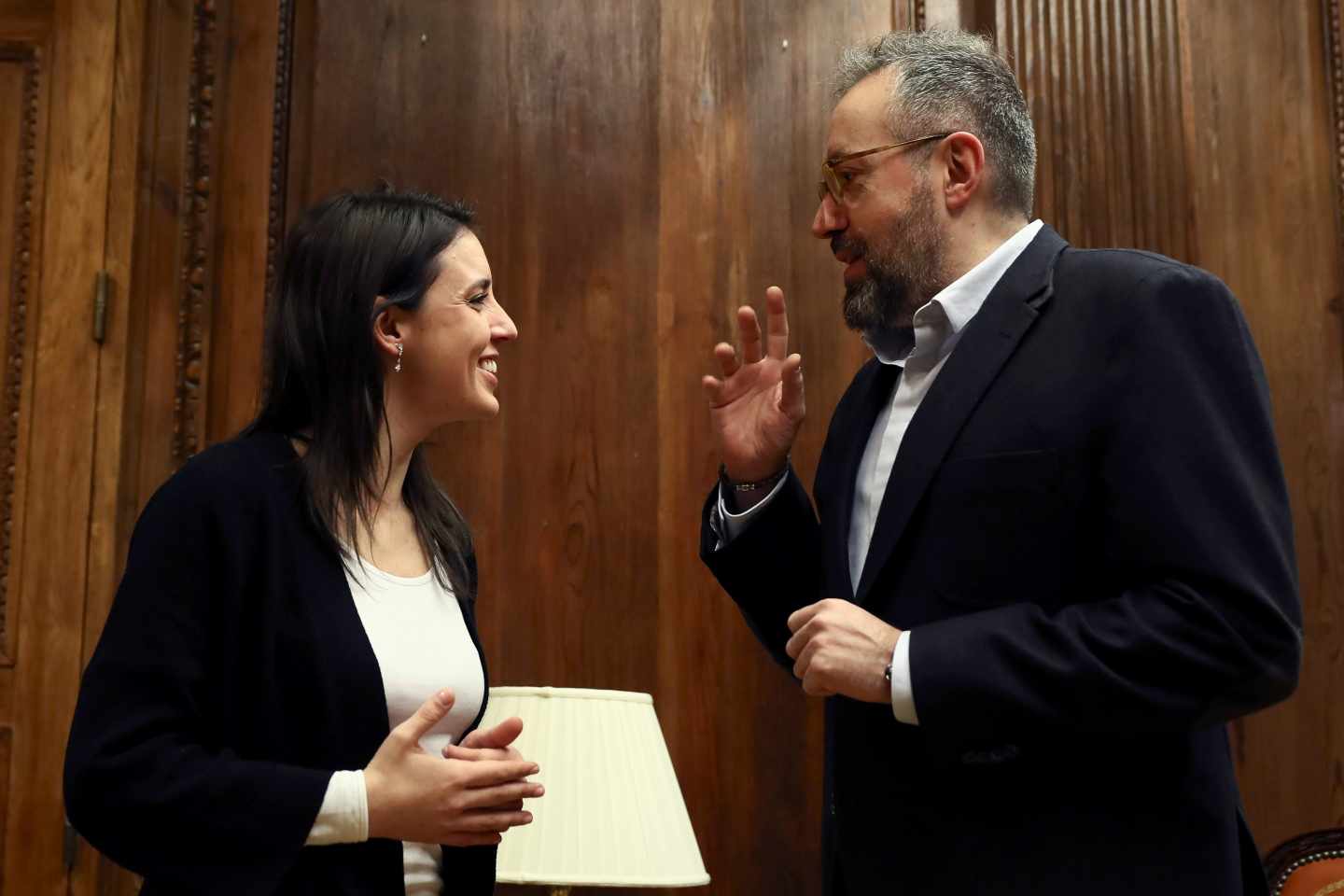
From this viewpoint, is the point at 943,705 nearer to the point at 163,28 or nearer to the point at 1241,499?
the point at 1241,499

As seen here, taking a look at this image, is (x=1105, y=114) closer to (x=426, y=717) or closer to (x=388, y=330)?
(x=388, y=330)

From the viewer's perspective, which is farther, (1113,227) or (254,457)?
(1113,227)

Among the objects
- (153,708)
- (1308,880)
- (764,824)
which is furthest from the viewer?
(764,824)

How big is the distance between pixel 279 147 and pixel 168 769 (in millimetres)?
2005

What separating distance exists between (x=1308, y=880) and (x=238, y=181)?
2672 millimetres

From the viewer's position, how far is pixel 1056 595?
169 cm

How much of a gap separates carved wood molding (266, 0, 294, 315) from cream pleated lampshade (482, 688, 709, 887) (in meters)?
1.25

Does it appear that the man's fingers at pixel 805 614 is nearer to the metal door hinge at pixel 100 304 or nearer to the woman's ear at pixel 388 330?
the woman's ear at pixel 388 330

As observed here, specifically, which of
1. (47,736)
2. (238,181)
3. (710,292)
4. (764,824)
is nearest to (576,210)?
(710,292)

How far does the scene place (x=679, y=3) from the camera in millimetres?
3230

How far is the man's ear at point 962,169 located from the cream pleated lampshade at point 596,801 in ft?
3.68

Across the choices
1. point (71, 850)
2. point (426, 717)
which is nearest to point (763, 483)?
point (426, 717)

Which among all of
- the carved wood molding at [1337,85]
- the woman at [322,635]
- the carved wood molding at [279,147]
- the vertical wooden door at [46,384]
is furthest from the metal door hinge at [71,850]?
the carved wood molding at [1337,85]

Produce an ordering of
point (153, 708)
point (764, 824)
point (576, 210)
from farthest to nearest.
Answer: point (576, 210) → point (764, 824) → point (153, 708)
